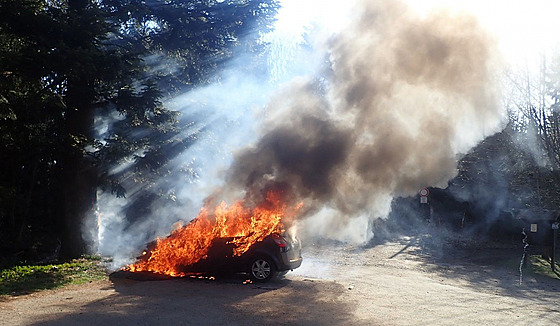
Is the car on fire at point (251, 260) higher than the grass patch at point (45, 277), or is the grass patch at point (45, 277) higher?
the car on fire at point (251, 260)

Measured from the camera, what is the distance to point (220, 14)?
61.6ft

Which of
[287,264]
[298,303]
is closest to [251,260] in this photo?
[287,264]

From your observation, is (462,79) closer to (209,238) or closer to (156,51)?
(209,238)

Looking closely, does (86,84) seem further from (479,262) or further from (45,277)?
(479,262)

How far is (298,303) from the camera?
8594 mm

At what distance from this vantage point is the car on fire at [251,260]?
1024cm

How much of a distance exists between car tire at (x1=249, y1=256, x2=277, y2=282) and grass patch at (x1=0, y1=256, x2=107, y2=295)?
380 centimetres

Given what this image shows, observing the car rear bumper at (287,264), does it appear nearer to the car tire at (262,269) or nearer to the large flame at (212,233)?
the car tire at (262,269)

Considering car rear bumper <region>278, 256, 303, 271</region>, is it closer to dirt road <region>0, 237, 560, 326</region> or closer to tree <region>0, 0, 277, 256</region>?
dirt road <region>0, 237, 560, 326</region>

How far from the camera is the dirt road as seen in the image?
7.38 meters

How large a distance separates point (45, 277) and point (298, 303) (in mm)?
6643

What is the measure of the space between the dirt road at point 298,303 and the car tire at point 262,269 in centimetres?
24

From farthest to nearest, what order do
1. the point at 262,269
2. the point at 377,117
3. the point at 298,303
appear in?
1. the point at 377,117
2. the point at 262,269
3. the point at 298,303

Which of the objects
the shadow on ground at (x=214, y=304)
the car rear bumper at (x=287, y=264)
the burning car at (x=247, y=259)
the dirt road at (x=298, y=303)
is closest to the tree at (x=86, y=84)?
the dirt road at (x=298, y=303)
